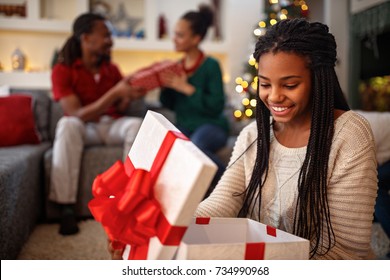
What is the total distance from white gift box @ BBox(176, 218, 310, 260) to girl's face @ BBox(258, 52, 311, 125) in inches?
8.9

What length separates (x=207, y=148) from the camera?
212 cm

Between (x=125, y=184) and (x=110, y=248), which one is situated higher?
(x=125, y=184)

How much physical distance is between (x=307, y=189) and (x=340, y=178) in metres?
0.06

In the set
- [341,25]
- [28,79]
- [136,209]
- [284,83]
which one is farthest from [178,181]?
[341,25]

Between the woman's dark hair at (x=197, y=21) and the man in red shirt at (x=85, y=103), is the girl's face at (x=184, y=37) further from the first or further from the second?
the man in red shirt at (x=85, y=103)

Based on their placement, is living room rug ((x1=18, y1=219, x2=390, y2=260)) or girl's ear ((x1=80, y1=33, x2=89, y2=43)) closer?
living room rug ((x1=18, y1=219, x2=390, y2=260))

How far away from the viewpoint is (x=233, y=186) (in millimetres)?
955

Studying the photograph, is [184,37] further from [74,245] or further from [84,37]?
[74,245]

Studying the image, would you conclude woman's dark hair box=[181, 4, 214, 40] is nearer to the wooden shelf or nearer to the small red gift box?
the small red gift box

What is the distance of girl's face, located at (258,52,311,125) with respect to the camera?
2.64ft

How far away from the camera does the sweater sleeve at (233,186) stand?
0.91m

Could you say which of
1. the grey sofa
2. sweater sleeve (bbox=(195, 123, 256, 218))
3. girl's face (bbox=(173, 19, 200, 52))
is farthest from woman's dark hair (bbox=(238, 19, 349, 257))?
girl's face (bbox=(173, 19, 200, 52))
